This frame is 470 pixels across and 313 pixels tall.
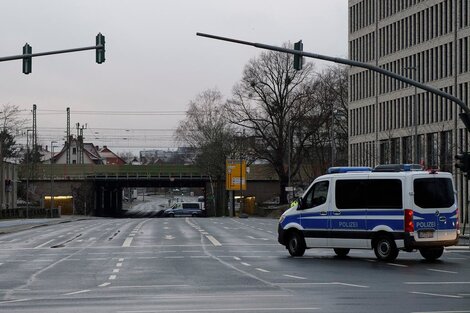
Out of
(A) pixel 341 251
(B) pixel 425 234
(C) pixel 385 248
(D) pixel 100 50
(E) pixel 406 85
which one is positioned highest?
A: (E) pixel 406 85

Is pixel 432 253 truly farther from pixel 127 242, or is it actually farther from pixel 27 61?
pixel 127 242

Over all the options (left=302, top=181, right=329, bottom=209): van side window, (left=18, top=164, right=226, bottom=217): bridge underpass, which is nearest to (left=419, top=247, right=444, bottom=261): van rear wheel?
(left=302, top=181, right=329, bottom=209): van side window

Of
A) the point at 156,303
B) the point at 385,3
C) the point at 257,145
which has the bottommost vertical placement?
the point at 156,303

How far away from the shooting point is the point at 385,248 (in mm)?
25062

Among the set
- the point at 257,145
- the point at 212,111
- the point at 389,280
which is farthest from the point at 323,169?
the point at 389,280

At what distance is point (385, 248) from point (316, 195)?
2.71 m

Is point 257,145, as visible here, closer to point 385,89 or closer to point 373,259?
point 385,89

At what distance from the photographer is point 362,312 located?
13844mm

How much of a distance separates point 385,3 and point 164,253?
213ft

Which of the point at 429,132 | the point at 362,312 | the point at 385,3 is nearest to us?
the point at 362,312

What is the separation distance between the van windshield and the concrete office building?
38956mm

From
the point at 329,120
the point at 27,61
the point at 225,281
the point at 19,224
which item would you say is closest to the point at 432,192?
the point at 225,281

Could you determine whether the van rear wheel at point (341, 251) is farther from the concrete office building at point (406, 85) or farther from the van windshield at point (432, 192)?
the concrete office building at point (406, 85)

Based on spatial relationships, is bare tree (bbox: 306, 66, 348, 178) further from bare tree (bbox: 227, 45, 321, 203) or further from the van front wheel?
the van front wheel
